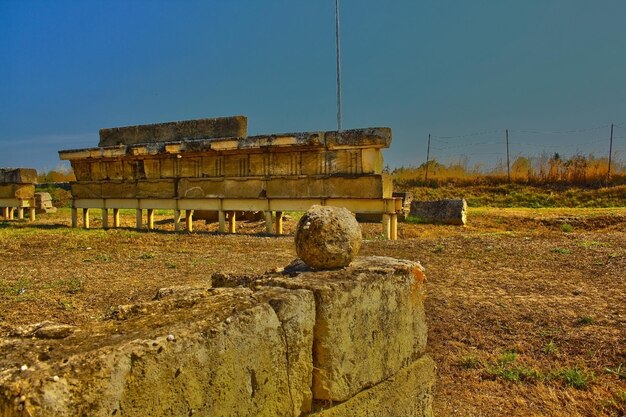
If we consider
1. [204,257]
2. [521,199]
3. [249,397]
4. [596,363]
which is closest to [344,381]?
[249,397]

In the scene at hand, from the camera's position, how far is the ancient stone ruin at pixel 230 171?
12492mm

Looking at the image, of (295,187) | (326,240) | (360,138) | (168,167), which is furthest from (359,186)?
(326,240)

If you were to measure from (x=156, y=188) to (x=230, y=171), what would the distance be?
2.61m

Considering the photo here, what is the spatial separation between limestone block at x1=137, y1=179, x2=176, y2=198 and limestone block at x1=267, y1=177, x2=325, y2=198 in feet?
10.4

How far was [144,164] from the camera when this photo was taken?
15516 millimetres

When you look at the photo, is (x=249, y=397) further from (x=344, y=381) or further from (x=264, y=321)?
(x=344, y=381)

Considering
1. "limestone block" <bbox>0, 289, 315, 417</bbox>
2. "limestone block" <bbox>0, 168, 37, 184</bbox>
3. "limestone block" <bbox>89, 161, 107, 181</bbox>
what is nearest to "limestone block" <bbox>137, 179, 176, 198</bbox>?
"limestone block" <bbox>89, 161, 107, 181</bbox>

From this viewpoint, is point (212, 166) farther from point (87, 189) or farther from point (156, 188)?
point (87, 189)

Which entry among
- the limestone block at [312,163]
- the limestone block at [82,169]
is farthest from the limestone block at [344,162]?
the limestone block at [82,169]

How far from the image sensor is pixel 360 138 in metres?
12.2

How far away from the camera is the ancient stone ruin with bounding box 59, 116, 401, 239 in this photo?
12.5 meters

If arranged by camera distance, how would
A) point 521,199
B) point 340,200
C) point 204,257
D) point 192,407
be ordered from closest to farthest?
point 192,407, point 204,257, point 340,200, point 521,199

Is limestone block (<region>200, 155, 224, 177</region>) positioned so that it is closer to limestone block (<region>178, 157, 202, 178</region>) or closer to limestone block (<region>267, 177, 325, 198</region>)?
limestone block (<region>178, 157, 202, 178</region>)

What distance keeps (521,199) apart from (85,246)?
1711cm
